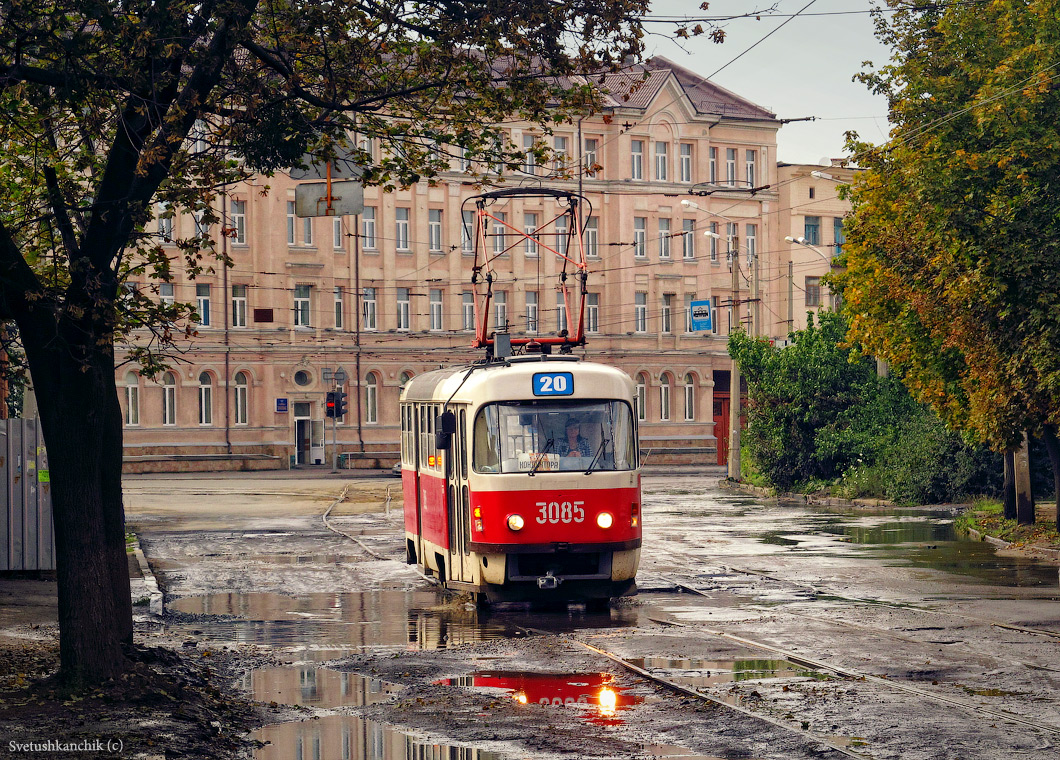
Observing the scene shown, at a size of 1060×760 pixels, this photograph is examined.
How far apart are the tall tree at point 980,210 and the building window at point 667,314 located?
41111 mm

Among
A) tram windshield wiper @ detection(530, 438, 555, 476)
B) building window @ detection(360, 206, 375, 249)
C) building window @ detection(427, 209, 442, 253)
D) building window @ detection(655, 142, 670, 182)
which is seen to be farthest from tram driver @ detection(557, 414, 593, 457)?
building window @ detection(655, 142, 670, 182)

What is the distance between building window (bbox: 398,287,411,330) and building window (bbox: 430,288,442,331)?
1077mm

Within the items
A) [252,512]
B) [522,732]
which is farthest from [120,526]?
[252,512]

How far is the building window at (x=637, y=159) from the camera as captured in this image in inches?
2758

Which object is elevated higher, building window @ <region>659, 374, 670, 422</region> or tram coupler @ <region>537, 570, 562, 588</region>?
building window @ <region>659, 374, 670, 422</region>

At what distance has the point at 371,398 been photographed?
65562 millimetres

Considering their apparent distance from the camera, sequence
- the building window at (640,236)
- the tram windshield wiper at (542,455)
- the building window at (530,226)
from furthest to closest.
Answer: the building window at (640,236)
the building window at (530,226)
the tram windshield wiper at (542,455)

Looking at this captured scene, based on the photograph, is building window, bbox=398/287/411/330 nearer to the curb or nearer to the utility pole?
the utility pole

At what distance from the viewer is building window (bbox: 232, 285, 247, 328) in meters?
62.6

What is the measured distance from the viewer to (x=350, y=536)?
28828 mm

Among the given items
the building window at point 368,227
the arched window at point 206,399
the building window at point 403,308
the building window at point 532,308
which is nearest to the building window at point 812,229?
the building window at point 532,308

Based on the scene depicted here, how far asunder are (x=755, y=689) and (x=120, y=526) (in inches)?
203

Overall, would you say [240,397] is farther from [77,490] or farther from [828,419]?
[77,490]

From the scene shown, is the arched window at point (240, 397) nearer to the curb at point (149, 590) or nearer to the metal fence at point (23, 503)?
the curb at point (149, 590)
